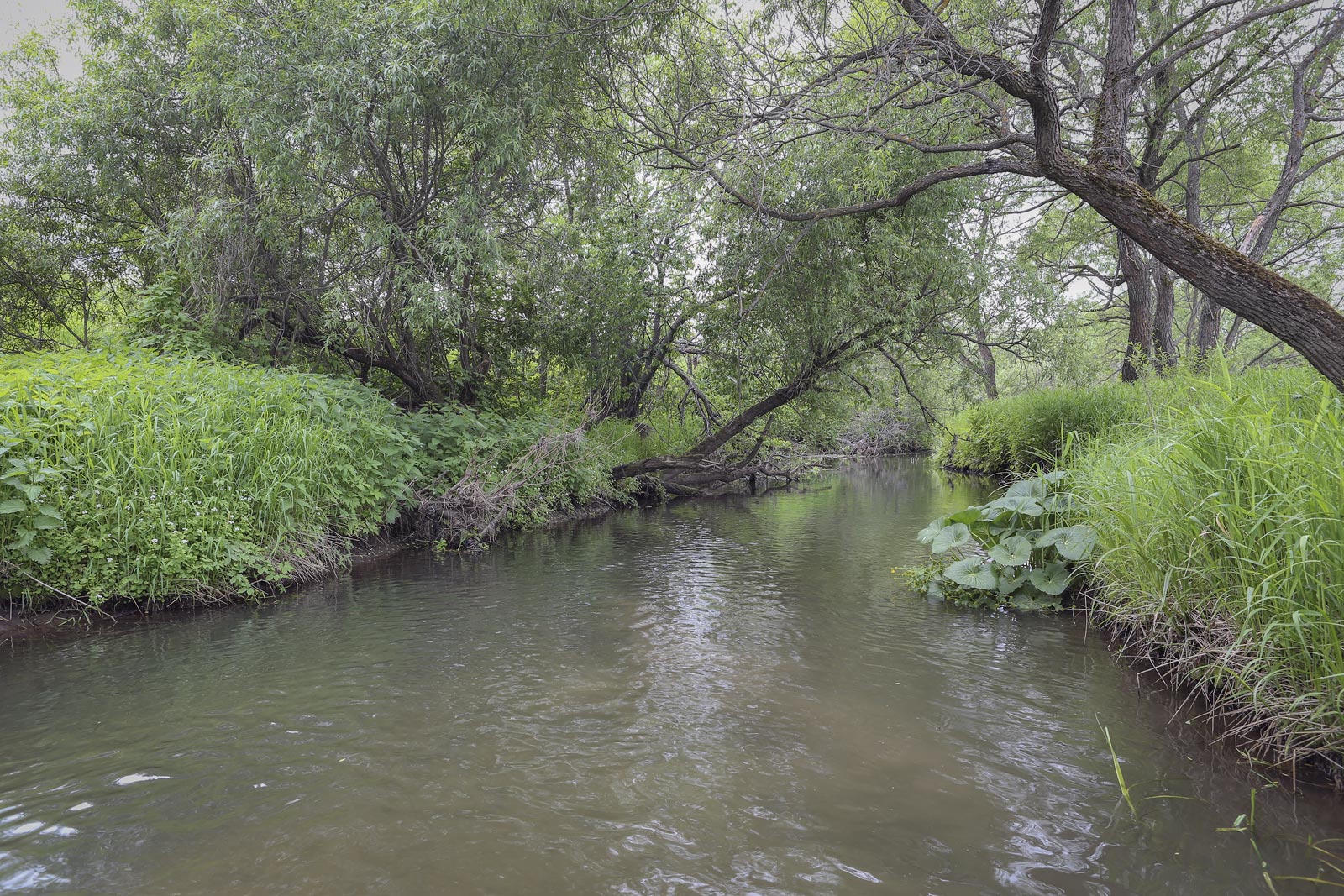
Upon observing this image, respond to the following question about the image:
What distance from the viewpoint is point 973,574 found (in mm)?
5875

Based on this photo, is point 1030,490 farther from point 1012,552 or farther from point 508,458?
point 508,458

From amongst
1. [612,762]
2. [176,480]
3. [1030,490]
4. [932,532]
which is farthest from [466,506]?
[1030,490]

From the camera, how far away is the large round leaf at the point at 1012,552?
5.66m

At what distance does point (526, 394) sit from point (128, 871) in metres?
10.0

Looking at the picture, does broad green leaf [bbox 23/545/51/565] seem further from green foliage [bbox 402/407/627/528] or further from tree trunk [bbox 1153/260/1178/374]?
tree trunk [bbox 1153/260/1178/374]

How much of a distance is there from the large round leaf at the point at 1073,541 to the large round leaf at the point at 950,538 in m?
0.67

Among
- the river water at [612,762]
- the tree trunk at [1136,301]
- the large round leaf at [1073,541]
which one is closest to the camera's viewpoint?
the river water at [612,762]

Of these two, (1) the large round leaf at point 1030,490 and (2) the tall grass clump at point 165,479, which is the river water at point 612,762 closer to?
(2) the tall grass clump at point 165,479

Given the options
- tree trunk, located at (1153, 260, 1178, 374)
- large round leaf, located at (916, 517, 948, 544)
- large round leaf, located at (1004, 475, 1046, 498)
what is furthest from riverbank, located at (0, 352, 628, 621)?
tree trunk, located at (1153, 260, 1178, 374)

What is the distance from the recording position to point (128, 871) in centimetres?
237

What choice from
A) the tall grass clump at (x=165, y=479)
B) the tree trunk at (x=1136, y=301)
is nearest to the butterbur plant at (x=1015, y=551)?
the tall grass clump at (x=165, y=479)

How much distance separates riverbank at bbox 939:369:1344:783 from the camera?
274 cm

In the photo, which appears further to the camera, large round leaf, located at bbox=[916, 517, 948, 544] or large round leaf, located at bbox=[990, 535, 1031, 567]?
large round leaf, located at bbox=[916, 517, 948, 544]

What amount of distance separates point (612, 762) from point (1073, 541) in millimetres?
4048
